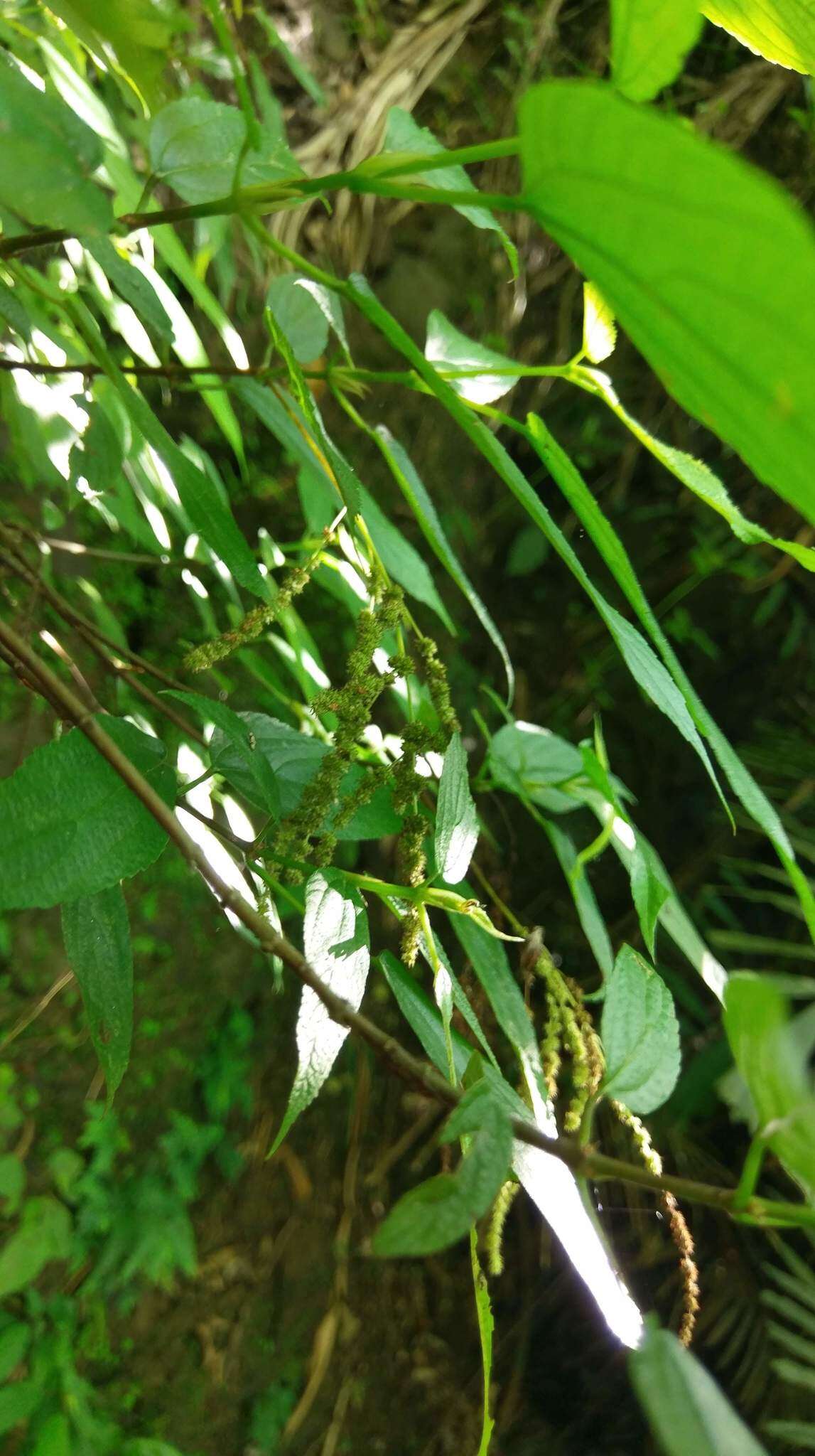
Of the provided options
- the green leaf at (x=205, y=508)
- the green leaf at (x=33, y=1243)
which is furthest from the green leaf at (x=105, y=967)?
the green leaf at (x=33, y=1243)

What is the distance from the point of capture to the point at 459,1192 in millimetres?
164

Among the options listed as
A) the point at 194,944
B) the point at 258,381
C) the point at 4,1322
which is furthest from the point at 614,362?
the point at 4,1322

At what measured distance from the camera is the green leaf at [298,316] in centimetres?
37

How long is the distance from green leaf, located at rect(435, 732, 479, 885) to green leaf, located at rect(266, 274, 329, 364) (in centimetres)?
18

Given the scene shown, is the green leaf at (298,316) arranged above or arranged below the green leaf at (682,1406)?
above

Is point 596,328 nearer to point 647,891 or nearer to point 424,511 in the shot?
point 424,511

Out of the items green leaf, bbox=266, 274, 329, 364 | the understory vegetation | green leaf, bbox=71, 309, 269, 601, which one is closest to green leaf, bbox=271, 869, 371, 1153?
the understory vegetation

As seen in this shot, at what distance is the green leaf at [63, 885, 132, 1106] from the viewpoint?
0.26 meters

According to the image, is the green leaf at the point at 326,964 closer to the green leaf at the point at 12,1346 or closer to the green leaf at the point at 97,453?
the green leaf at the point at 97,453

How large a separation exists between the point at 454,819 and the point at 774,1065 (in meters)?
0.14

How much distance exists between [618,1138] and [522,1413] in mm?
567

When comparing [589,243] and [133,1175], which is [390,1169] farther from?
[589,243]

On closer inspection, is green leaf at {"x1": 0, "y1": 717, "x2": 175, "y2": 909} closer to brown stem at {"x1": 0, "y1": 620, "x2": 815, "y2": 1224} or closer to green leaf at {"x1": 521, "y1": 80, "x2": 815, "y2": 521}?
brown stem at {"x1": 0, "y1": 620, "x2": 815, "y2": 1224}

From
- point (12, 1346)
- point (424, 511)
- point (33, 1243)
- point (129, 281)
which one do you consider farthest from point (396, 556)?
point (12, 1346)
